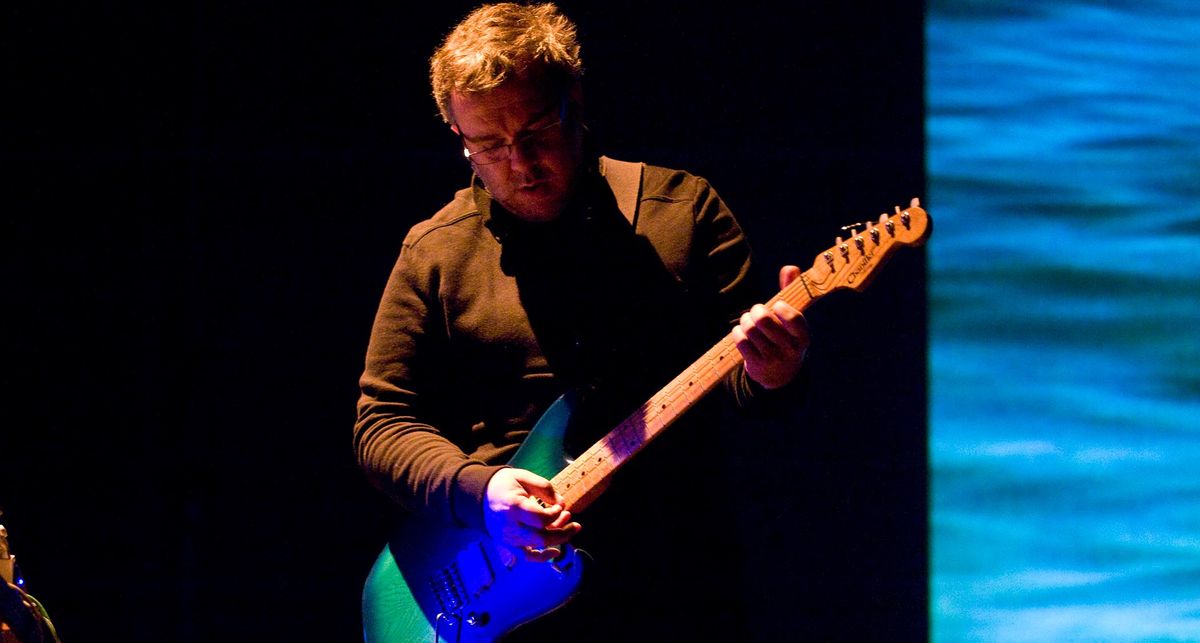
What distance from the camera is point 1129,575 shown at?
2926mm

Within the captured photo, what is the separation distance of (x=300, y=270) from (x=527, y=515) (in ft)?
4.15

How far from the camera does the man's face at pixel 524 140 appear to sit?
73.7 inches

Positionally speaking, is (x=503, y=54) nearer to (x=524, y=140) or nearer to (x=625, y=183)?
(x=524, y=140)

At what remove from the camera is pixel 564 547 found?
184 cm

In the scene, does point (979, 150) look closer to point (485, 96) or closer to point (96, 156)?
point (485, 96)

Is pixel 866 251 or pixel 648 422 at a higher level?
pixel 866 251

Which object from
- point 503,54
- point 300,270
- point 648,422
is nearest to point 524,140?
point 503,54

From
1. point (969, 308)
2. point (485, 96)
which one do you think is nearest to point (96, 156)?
point (485, 96)

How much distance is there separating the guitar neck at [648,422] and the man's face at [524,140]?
33 cm

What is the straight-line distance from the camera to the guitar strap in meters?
1.94

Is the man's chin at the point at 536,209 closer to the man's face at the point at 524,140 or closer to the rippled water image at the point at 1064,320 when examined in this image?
the man's face at the point at 524,140

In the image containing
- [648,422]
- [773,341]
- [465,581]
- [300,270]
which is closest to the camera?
[773,341]

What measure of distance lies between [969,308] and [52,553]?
2115 mm

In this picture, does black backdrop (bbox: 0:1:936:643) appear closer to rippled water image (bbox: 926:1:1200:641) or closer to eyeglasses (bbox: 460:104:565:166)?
rippled water image (bbox: 926:1:1200:641)
